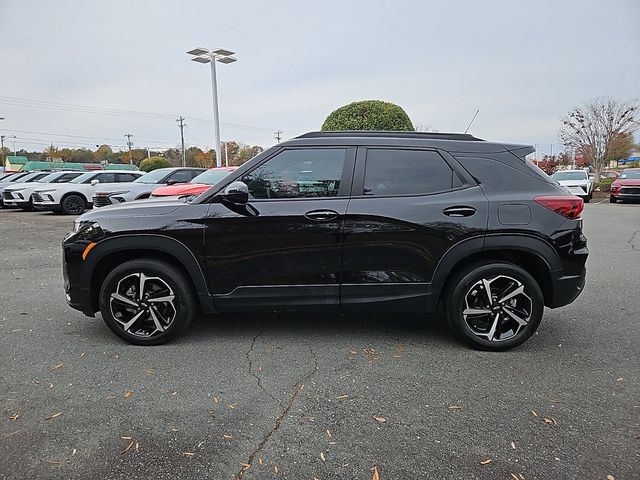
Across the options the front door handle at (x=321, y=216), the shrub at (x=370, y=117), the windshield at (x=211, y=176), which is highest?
the shrub at (x=370, y=117)

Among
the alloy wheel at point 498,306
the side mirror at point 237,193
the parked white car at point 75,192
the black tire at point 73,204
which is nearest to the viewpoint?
the side mirror at point 237,193

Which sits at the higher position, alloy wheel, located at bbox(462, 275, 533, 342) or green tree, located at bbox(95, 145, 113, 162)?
green tree, located at bbox(95, 145, 113, 162)

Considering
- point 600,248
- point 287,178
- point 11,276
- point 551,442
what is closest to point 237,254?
point 287,178

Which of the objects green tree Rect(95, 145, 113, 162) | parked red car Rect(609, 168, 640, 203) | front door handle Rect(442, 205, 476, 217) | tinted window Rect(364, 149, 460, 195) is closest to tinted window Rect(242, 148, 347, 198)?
tinted window Rect(364, 149, 460, 195)

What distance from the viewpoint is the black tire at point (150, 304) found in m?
3.77

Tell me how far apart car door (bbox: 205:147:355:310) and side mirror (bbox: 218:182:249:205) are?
0.29ft

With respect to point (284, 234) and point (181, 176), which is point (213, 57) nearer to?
point (181, 176)

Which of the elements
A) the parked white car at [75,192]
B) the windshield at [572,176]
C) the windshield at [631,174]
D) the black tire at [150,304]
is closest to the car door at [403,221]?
the black tire at [150,304]

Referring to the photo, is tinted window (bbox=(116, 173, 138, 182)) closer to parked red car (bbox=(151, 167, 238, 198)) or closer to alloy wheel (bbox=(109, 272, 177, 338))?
parked red car (bbox=(151, 167, 238, 198))

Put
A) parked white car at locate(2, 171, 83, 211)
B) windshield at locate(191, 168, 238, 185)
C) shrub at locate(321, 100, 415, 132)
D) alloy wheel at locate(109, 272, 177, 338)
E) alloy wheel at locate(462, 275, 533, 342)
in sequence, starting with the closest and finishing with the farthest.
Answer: alloy wheel at locate(462, 275, 533, 342)
alloy wheel at locate(109, 272, 177, 338)
windshield at locate(191, 168, 238, 185)
shrub at locate(321, 100, 415, 132)
parked white car at locate(2, 171, 83, 211)

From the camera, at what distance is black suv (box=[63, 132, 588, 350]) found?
12.0 feet

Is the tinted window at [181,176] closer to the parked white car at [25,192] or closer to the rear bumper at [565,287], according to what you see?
the parked white car at [25,192]

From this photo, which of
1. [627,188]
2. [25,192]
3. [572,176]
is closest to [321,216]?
[25,192]

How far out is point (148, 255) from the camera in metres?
3.88
